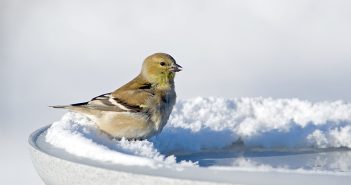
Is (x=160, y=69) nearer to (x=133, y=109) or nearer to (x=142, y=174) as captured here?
(x=133, y=109)

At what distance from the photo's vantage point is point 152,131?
3.38m

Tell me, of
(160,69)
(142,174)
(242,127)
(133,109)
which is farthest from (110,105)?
(142,174)

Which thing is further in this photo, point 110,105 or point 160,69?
point 160,69

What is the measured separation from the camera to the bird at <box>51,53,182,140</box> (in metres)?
3.38

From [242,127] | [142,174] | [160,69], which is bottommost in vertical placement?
[142,174]

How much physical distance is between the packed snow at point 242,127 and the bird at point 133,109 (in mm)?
40

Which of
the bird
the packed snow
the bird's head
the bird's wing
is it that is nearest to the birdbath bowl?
the packed snow

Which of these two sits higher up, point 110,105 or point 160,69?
point 160,69

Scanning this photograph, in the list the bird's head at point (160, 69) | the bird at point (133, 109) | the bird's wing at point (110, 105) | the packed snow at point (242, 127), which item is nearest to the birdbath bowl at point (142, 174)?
the packed snow at point (242, 127)

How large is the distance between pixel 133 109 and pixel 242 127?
1.33 ft

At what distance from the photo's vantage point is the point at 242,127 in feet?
11.5

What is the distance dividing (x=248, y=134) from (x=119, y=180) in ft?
3.55

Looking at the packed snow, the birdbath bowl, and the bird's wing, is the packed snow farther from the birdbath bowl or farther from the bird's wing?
the birdbath bowl

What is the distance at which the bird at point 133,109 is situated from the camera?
3.38m
